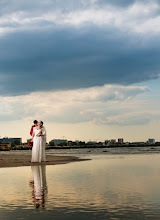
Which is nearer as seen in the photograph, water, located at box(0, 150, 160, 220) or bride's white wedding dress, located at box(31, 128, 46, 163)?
water, located at box(0, 150, 160, 220)


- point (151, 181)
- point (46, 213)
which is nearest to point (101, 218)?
point (46, 213)

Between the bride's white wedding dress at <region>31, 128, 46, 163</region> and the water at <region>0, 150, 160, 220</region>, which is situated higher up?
the bride's white wedding dress at <region>31, 128, 46, 163</region>

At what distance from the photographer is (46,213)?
Answer: 920 centimetres

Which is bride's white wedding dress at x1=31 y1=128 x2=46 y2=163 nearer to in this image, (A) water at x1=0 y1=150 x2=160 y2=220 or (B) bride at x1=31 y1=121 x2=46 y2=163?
(B) bride at x1=31 y1=121 x2=46 y2=163

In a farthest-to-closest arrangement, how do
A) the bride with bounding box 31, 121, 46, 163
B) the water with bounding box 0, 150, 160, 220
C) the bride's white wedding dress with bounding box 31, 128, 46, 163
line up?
the bride's white wedding dress with bounding box 31, 128, 46, 163 < the bride with bounding box 31, 121, 46, 163 < the water with bounding box 0, 150, 160, 220

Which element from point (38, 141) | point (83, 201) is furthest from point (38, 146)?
point (83, 201)

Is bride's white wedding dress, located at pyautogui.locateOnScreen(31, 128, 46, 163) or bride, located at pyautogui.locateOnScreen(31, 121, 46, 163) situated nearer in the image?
bride, located at pyautogui.locateOnScreen(31, 121, 46, 163)

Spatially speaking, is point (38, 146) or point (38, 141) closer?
point (38, 141)

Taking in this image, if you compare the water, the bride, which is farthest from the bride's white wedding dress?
the water

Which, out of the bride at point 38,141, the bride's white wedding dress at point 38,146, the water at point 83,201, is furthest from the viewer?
the bride's white wedding dress at point 38,146

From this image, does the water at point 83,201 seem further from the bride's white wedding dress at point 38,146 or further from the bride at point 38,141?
the bride's white wedding dress at point 38,146

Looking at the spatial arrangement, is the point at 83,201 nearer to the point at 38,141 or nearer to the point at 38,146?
the point at 38,141

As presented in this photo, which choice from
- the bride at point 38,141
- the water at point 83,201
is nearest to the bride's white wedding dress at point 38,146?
the bride at point 38,141

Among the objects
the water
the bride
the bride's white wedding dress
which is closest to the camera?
the water
